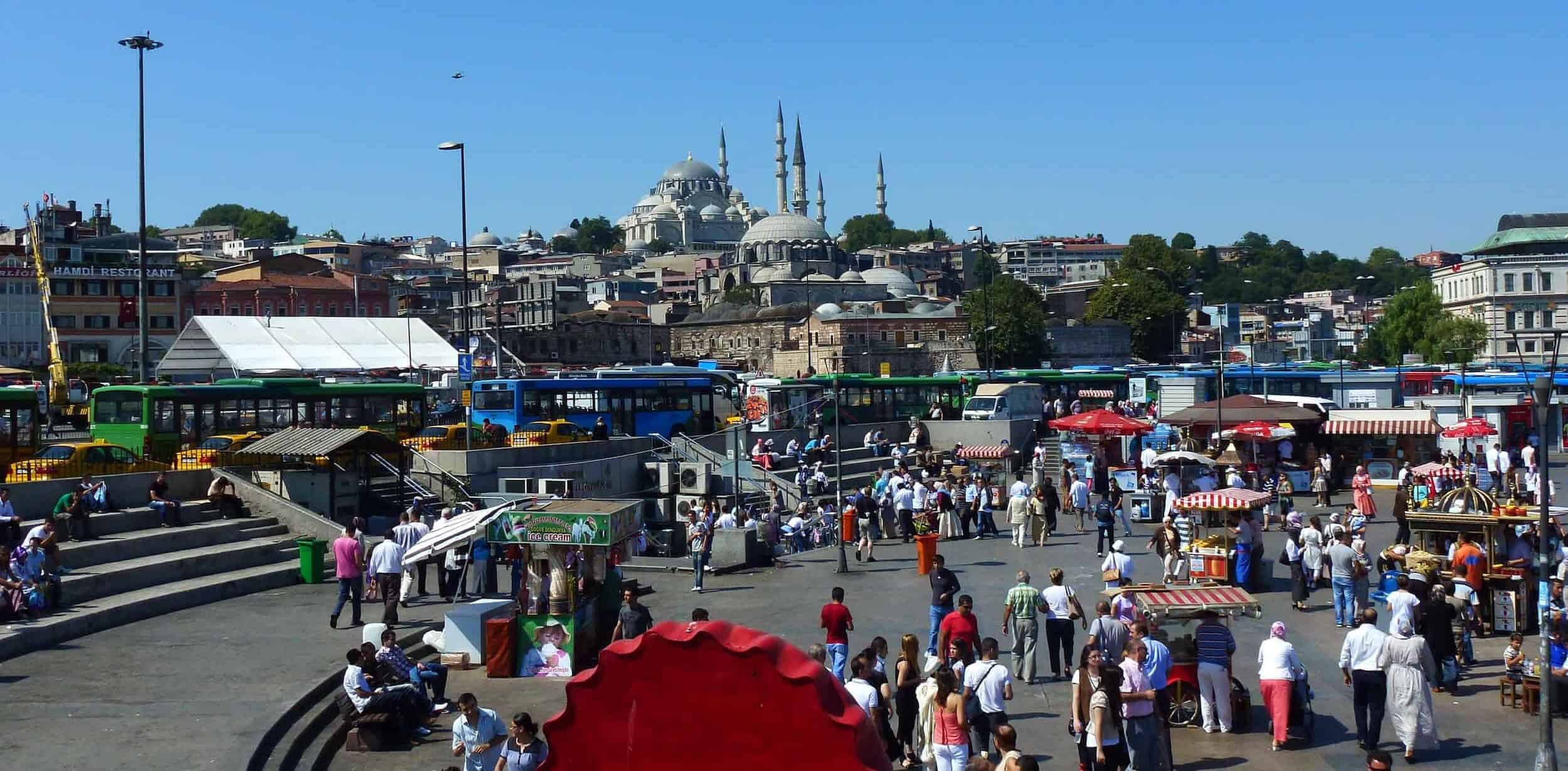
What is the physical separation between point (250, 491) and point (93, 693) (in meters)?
8.78

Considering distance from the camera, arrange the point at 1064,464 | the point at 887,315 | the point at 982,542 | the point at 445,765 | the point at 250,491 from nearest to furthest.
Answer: the point at 445,765
the point at 250,491
the point at 982,542
the point at 1064,464
the point at 887,315

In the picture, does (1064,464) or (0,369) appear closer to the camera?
(1064,464)

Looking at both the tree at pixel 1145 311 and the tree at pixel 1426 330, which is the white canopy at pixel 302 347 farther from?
the tree at pixel 1145 311

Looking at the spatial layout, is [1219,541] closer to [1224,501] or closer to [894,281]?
[1224,501]

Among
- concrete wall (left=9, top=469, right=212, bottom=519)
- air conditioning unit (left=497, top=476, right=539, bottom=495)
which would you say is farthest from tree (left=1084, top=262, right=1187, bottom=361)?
concrete wall (left=9, top=469, right=212, bottom=519)

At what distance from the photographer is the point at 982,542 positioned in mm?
22219

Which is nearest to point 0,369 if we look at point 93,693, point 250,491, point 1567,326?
point 250,491

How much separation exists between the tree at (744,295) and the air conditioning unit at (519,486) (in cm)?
10045

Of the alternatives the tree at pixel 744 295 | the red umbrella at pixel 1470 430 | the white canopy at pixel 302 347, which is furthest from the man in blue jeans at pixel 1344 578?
the tree at pixel 744 295

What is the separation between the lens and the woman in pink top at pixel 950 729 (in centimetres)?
874

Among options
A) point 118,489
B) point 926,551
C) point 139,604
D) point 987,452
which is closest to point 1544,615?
point 926,551

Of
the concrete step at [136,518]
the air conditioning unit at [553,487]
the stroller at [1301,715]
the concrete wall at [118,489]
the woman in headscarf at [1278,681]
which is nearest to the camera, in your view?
the woman in headscarf at [1278,681]

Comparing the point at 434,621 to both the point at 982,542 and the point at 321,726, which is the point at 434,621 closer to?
the point at 321,726

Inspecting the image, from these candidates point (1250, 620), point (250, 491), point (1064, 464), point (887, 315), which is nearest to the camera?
point (1250, 620)
